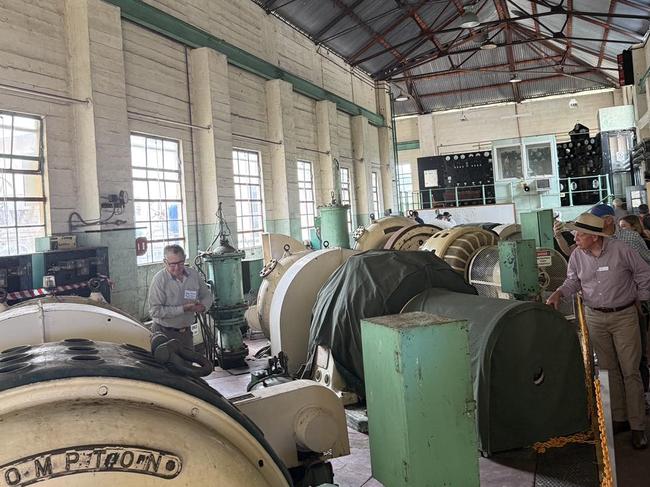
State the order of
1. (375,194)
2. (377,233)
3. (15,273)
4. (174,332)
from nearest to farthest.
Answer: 1. (174,332)
2. (15,273)
3. (377,233)
4. (375,194)

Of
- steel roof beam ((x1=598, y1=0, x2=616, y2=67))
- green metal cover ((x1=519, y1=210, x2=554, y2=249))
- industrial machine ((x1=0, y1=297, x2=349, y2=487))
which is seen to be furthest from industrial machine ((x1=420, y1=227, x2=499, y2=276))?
steel roof beam ((x1=598, y1=0, x2=616, y2=67))

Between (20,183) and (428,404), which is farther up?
(20,183)

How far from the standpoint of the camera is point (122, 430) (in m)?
1.34

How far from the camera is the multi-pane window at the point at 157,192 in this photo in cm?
894

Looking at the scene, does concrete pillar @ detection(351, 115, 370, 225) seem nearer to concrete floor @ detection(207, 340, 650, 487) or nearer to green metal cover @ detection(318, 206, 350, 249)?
green metal cover @ detection(318, 206, 350, 249)

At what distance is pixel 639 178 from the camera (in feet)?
45.8

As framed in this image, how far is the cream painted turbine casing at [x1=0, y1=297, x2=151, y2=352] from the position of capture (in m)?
2.36

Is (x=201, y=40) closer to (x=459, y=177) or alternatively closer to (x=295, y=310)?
(x=295, y=310)

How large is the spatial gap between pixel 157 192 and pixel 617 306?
738 cm

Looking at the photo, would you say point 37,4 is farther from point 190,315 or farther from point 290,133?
point 290,133

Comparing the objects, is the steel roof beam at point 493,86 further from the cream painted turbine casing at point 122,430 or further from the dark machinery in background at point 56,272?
the cream painted turbine casing at point 122,430

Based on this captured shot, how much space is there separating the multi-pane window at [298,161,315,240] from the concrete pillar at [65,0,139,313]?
642cm

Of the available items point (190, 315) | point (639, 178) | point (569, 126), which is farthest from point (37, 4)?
point (569, 126)

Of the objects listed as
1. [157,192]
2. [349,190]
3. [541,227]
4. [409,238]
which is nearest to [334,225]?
[409,238]
